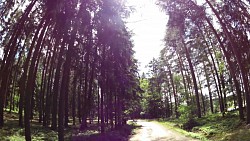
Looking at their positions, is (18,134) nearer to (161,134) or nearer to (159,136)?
(159,136)

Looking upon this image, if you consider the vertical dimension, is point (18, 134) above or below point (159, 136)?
above

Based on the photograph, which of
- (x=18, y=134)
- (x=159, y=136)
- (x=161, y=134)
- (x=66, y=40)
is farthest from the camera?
(x=161, y=134)

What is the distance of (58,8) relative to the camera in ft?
36.0

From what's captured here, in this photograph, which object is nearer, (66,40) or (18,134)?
(66,40)

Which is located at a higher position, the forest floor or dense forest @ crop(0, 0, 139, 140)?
dense forest @ crop(0, 0, 139, 140)

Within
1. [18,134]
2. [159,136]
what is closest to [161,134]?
[159,136]

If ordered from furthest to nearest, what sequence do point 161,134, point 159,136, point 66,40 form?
point 161,134, point 159,136, point 66,40

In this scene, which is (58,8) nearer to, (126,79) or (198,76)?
(126,79)

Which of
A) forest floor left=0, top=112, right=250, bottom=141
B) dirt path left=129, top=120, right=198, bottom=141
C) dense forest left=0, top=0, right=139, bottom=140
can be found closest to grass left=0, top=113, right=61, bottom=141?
forest floor left=0, top=112, right=250, bottom=141

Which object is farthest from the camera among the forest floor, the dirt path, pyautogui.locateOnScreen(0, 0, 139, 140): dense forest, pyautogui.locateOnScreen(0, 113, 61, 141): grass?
the dirt path

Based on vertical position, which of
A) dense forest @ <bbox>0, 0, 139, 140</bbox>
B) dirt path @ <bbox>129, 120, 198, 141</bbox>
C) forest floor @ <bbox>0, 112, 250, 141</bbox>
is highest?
dense forest @ <bbox>0, 0, 139, 140</bbox>

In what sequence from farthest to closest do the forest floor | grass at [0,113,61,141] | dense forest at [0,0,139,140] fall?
1. grass at [0,113,61,141]
2. the forest floor
3. dense forest at [0,0,139,140]

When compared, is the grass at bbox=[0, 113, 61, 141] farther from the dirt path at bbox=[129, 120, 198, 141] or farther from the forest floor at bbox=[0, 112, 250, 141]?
the dirt path at bbox=[129, 120, 198, 141]

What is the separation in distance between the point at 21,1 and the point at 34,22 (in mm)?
1925
